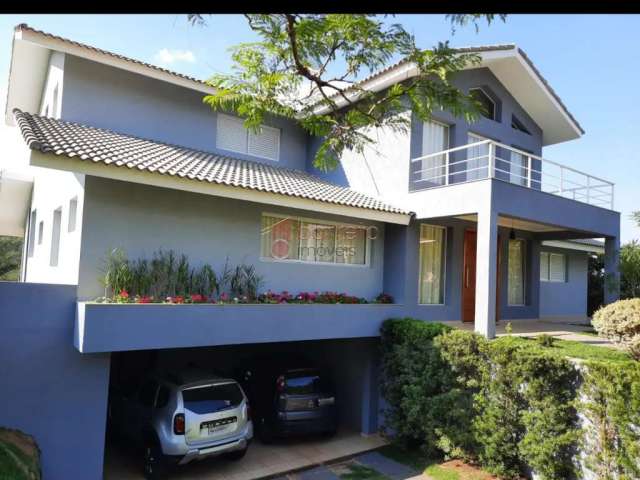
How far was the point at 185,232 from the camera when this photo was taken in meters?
10.2

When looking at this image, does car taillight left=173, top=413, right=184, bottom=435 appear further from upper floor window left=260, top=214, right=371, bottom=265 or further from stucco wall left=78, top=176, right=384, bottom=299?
upper floor window left=260, top=214, right=371, bottom=265

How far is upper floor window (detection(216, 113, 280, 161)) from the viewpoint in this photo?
14484 millimetres

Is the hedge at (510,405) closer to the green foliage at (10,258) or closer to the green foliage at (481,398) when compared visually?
the green foliage at (481,398)

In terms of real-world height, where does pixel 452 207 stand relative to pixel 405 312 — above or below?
above

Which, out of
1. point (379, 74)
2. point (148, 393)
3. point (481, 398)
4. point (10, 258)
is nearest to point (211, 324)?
point (148, 393)

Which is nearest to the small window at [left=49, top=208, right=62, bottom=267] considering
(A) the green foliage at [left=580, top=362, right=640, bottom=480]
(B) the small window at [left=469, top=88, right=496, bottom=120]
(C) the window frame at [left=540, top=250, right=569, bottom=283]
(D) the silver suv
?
(D) the silver suv

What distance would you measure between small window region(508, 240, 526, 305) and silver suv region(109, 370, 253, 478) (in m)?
11.0

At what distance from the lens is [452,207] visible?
11.7 meters

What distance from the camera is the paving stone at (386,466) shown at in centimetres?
959

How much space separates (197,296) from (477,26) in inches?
277

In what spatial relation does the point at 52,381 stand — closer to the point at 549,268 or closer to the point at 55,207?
the point at 55,207

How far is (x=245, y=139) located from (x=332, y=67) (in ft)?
25.9
